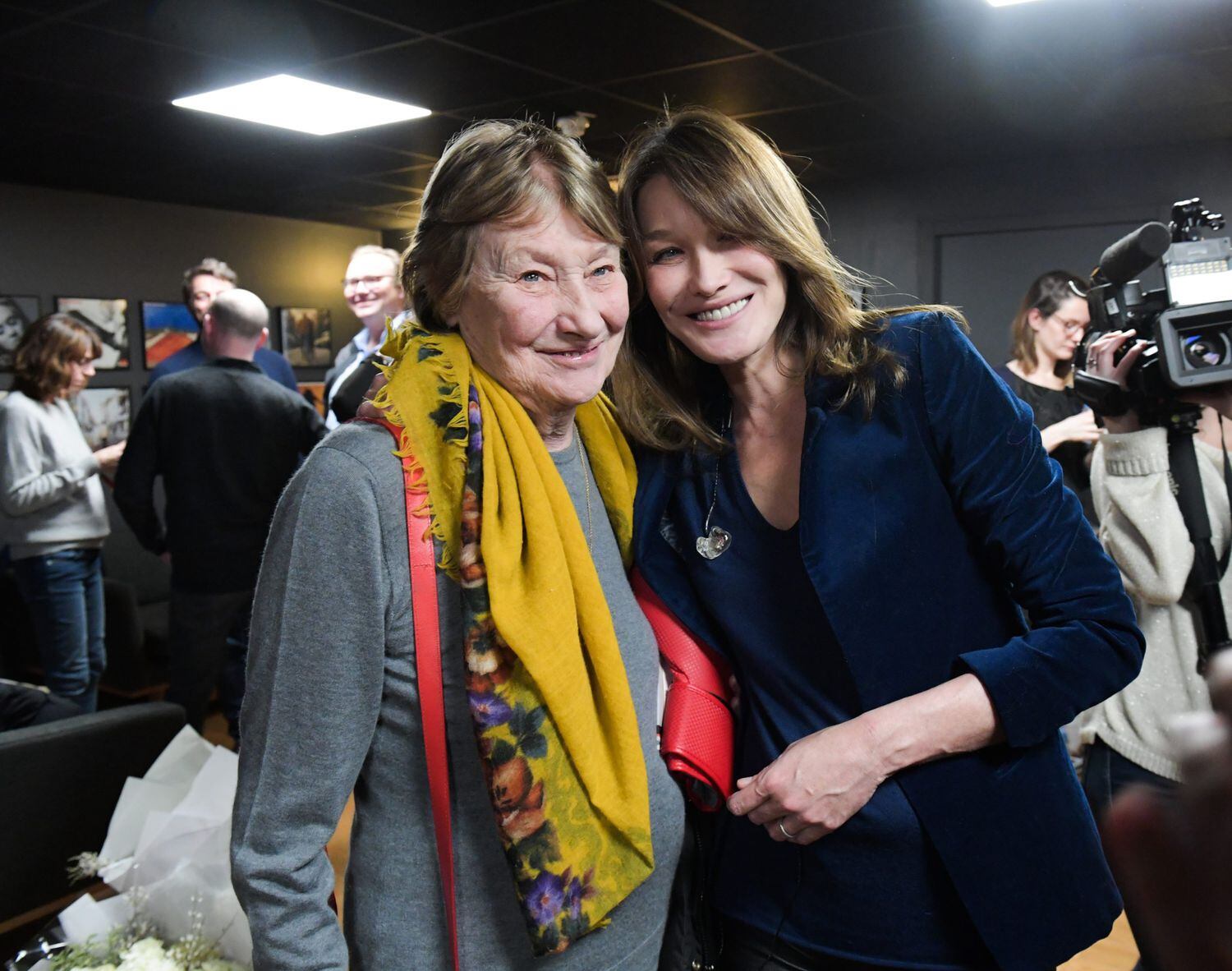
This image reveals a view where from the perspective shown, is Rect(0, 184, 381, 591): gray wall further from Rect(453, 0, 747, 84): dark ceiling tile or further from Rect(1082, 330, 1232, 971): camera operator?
Rect(1082, 330, 1232, 971): camera operator

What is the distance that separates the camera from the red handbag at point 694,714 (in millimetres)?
1266

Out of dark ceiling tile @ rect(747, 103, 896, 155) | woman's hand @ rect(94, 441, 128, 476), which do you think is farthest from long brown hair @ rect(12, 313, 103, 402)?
dark ceiling tile @ rect(747, 103, 896, 155)

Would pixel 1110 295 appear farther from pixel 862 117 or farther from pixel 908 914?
pixel 862 117

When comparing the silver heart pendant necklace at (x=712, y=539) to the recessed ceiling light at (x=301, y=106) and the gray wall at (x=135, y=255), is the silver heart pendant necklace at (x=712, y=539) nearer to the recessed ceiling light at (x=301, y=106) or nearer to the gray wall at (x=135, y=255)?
the recessed ceiling light at (x=301, y=106)

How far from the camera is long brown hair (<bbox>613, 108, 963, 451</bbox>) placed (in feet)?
4.11

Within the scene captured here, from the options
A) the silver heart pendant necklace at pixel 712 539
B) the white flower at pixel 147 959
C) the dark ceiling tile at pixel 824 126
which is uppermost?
the dark ceiling tile at pixel 824 126

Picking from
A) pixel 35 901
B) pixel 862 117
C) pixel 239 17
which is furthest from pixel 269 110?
pixel 35 901

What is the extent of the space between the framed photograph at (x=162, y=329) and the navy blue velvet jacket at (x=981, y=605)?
698 centimetres

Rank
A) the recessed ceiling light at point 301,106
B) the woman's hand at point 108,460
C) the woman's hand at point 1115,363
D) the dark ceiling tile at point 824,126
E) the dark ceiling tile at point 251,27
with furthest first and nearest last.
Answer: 1. the dark ceiling tile at point 824,126
2. the recessed ceiling light at point 301,106
3. the woman's hand at point 108,460
4. the dark ceiling tile at point 251,27
5. the woman's hand at point 1115,363

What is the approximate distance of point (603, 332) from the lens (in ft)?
4.01

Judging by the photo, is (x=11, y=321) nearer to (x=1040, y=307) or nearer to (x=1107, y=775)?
(x=1040, y=307)

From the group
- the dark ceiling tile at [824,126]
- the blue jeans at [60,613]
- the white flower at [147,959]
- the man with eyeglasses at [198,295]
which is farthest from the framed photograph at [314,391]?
the white flower at [147,959]

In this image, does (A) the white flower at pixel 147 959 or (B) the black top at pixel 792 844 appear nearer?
(B) the black top at pixel 792 844

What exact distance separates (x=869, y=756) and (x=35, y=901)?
2.01 m
